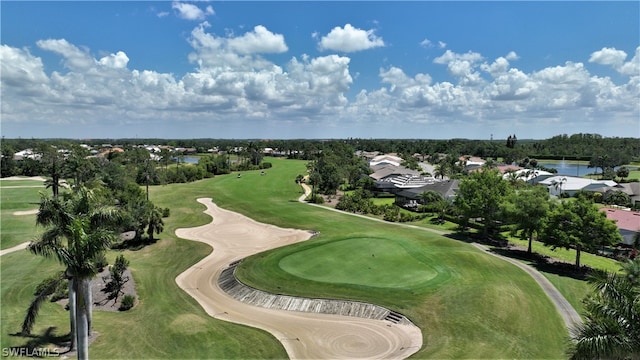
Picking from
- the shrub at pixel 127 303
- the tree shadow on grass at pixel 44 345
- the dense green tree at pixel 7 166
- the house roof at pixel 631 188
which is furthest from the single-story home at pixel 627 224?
the dense green tree at pixel 7 166

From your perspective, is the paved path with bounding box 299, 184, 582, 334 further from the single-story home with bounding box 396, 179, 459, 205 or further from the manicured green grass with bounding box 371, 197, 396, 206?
the manicured green grass with bounding box 371, 197, 396, 206

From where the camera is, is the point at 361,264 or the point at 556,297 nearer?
the point at 556,297

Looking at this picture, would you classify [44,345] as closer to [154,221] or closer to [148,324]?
[148,324]

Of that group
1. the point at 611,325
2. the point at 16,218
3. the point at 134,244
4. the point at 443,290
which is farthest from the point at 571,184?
the point at 16,218

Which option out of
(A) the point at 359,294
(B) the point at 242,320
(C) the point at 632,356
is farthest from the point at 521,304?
(B) the point at 242,320

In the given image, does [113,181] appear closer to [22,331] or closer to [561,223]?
[22,331]

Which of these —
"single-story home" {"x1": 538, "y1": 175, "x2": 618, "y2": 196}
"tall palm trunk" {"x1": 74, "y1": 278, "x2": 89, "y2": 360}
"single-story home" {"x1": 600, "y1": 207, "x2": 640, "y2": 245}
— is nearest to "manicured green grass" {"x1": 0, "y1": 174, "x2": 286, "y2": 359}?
"tall palm trunk" {"x1": 74, "y1": 278, "x2": 89, "y2": 360}

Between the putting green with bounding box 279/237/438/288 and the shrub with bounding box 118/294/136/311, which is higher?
the putting green with bounding box 279/237/438/288
